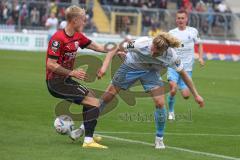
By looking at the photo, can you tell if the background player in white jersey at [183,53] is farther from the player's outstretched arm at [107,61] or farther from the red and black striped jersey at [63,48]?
the red and black striped jersey at [63,48]

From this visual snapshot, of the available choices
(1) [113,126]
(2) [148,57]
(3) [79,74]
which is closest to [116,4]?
(1) [113,126]

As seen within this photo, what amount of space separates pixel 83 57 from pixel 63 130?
4.21m

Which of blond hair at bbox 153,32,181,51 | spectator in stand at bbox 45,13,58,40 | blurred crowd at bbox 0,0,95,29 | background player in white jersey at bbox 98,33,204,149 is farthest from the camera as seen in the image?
blurred crowd at bbox 0,0,95,29

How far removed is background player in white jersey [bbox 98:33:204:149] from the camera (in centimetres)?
1193

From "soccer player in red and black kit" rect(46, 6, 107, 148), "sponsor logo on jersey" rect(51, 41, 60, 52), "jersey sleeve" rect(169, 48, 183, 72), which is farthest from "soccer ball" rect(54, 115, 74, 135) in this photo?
"jersey sleeve" rect(169, 48, 183, 72)

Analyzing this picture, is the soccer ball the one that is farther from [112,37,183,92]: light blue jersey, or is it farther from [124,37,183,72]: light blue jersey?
[124,37,183,72]: light blue jersey

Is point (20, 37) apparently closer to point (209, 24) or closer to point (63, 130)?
point (209, 24)

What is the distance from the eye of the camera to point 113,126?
15156 millimetres

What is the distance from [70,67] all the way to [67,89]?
37 cm

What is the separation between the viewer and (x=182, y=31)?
17672mm

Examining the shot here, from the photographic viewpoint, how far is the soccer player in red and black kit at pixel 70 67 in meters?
12.0

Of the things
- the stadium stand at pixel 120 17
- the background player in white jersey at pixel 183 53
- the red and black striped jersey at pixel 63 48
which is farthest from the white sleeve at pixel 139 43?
the stadium stand at pixel 120 17

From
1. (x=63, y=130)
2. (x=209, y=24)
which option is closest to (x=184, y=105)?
(x=63, y=130)

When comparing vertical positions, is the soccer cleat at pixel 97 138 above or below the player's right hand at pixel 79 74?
below
